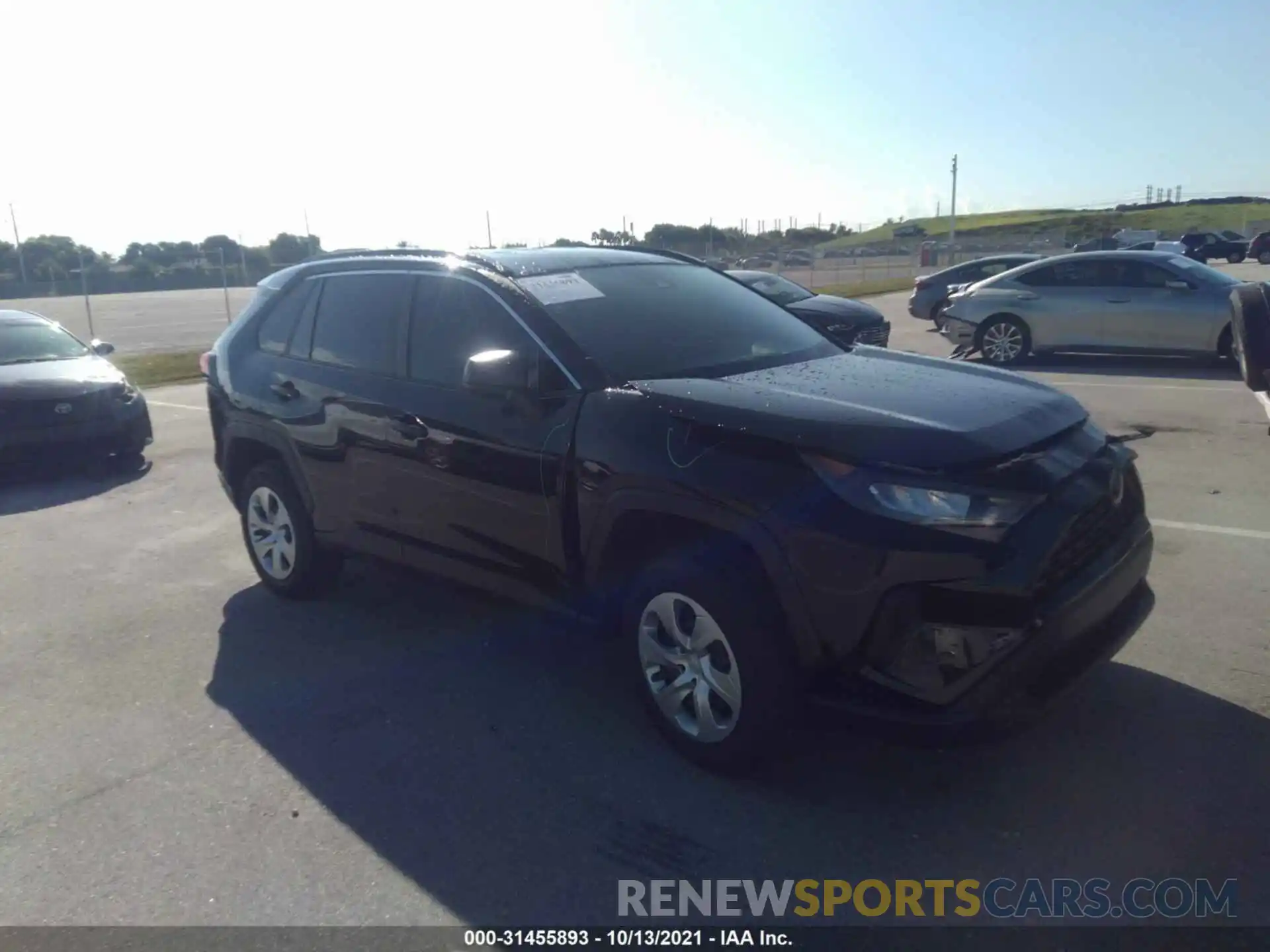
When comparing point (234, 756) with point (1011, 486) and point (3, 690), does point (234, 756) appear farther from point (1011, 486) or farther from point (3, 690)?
point (1011, 486)

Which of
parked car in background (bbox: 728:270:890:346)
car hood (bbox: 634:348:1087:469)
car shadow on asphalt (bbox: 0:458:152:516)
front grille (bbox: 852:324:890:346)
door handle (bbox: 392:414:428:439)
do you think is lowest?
car shadow on asphalt (bbox: 0:458:152:516)

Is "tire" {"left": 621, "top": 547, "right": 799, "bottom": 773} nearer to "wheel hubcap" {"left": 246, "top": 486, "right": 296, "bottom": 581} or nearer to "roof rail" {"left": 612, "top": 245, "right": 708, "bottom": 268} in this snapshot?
"roof rail" {"left": 612, "top": 245, "right": 708, "bottom": 268}

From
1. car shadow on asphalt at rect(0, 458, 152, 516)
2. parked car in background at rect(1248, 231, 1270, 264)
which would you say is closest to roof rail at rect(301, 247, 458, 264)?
car shadow on asphalt at rect(0, 458, 152, 516)

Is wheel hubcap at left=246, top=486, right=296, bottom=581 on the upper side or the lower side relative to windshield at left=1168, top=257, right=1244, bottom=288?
lower

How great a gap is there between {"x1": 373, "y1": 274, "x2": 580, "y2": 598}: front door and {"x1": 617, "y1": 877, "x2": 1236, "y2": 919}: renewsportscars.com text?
142cm

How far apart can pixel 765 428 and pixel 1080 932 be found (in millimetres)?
1730

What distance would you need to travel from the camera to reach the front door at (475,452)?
168 inches

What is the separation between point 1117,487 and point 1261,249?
49.2m

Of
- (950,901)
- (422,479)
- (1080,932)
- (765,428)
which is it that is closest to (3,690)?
(422,479)

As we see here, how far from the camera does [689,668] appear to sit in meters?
3.82

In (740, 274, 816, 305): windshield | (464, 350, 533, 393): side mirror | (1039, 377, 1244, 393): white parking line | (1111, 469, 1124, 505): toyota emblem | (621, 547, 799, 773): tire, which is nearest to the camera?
(621, 547, 799, 773): tire

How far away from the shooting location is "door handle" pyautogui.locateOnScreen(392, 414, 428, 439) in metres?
4.73

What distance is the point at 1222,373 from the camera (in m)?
12.9

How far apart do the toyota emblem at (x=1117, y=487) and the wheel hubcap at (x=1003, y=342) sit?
1099 cm
